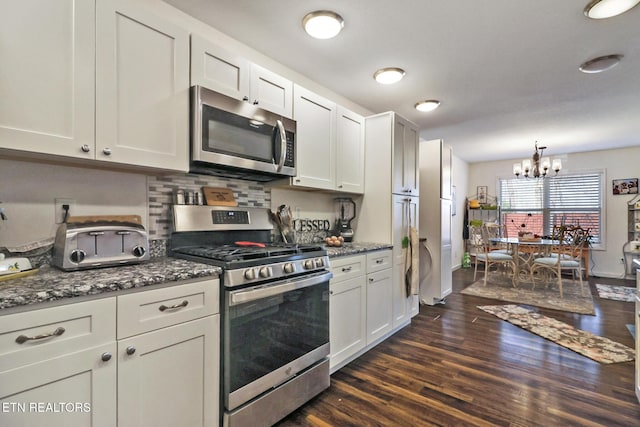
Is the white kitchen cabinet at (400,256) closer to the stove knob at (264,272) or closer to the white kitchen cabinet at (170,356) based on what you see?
the stove knob at (264,272)

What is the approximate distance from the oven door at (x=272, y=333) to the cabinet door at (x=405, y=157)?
59.0 inches

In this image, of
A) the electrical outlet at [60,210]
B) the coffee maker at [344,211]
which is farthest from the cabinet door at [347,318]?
the electrical outlet at [60,210]

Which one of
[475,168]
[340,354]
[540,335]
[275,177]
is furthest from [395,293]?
[475,168]

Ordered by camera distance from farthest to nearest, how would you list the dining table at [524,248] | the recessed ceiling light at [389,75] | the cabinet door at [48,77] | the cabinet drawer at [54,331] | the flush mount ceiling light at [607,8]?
the dining table at [524,248]
the recessed ceiling light at [389,75]
the flush mount ceiling light at [607,8]
the cabinet door at [48,77]
the cabinet drawer at [54,331]

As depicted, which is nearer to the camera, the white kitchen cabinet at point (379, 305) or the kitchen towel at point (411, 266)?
the white kitchen cabinet at point (379, 305)

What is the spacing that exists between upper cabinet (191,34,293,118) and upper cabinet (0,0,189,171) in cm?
8

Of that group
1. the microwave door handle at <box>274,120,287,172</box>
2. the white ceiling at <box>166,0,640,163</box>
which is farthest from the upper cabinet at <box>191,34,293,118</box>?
the white ceiling at <box>166,0,640,163</box>

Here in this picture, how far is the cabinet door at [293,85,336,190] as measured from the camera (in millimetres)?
2355

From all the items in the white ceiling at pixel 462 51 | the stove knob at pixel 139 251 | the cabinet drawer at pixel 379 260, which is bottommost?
the cabinet drawer at pixel 379 260

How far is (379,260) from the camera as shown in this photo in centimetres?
274

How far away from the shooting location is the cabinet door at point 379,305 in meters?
2.61

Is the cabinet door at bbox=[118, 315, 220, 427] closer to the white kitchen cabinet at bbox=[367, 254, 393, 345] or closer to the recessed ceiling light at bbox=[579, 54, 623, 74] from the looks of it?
the white kitchen cabinet at bbox=[367, 254, 393, 345]

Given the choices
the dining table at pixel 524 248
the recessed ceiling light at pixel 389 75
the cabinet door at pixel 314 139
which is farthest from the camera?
the dining table at pixel 524 248

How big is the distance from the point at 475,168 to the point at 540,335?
17.7ft
